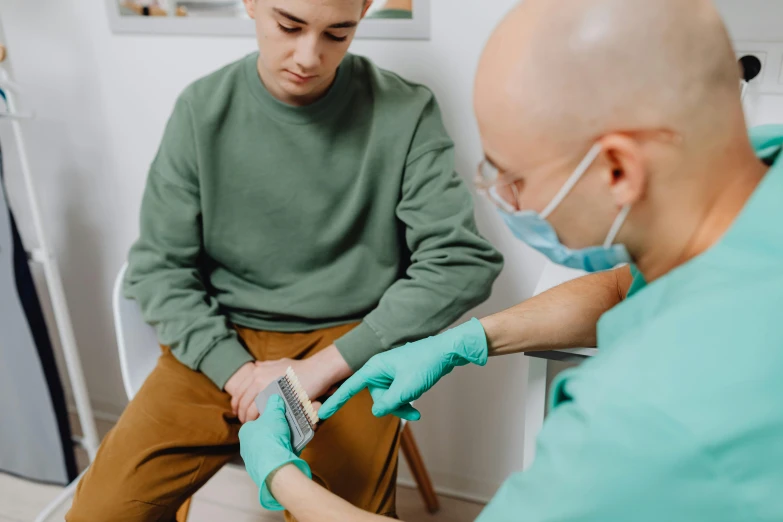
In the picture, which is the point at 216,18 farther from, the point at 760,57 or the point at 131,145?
the point at 760,57

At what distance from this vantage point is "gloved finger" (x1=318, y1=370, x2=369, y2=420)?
970 mm

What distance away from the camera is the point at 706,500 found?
1.74ft

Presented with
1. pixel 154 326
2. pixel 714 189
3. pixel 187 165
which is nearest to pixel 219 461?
pixel 154 326

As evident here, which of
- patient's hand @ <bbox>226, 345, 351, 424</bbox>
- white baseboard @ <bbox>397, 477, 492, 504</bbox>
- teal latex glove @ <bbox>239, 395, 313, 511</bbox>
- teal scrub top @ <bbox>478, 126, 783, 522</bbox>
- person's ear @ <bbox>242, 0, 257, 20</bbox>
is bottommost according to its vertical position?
white baseboard @ <bbox>397, 477, 492, 504</bbox>

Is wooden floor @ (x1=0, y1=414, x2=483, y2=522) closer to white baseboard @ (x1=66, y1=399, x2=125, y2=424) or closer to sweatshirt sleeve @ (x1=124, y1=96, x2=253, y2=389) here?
white baseboard @ (x1=66, y1=399, x2=125, y2=424)

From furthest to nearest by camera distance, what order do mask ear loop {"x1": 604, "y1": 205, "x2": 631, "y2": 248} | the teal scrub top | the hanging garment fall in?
the hanging garment < mask ear loop {"x1": 604, "y1": 205, "x2": 631, "y2": 248} < the teal scrub top

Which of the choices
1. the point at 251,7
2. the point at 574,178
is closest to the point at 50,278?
the point at 251,7

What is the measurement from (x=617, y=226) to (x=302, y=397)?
56 cm

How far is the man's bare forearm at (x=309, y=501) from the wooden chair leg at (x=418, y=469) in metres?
0.64

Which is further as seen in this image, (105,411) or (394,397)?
(105,411)

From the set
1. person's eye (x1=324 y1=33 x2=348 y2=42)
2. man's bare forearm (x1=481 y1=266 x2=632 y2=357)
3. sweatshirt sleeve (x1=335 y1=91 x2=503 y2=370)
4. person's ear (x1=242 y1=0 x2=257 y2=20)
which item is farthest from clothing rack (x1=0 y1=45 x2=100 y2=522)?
man's bare forearm (x1=481 y1=266 x2=632 y2=357)

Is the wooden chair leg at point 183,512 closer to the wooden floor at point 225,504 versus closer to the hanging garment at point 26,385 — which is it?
the wooden floor at point 225,504

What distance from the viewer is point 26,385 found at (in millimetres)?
1574

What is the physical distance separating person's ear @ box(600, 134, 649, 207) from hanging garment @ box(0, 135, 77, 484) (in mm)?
1267
